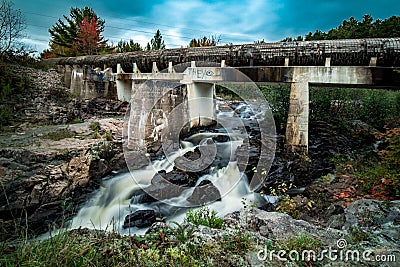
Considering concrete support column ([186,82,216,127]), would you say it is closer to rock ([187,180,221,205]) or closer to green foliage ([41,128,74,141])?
rock ([187,180,221,205])

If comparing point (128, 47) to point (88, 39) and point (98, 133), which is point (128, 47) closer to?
point (88, 39)

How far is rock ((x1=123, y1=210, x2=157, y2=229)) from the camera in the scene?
15.3 feet

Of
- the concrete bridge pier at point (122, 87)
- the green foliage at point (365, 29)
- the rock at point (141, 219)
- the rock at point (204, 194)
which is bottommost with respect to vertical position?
the rock at point (141, 219)

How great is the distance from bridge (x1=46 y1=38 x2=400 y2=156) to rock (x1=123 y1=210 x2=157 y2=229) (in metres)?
2.95

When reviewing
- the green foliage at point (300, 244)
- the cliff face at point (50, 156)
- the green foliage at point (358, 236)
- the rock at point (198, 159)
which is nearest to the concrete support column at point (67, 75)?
the cliff face at point (50, 156)

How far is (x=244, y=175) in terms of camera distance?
21.7 feet

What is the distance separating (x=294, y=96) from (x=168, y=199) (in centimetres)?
461

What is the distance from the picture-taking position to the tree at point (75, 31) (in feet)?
70.2

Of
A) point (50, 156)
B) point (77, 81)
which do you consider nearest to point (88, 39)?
point (77, 81)

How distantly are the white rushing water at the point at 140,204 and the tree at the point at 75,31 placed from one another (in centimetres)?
1847

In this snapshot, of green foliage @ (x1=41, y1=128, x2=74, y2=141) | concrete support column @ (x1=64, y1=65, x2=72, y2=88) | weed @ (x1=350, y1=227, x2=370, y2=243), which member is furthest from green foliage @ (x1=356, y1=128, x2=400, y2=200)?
concrete support column @ (x1=64, y1=65, x2=72, y2=88)

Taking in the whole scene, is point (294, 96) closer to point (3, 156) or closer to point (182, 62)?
point (182, 62)

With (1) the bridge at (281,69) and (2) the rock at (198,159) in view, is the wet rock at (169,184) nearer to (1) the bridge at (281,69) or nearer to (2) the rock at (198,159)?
(2) the rock at (198,159)

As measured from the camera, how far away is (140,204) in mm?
5660
